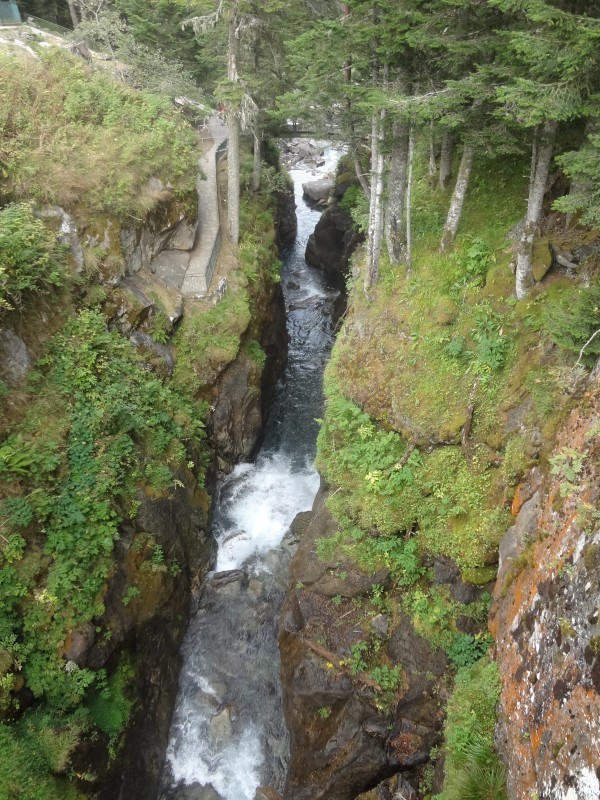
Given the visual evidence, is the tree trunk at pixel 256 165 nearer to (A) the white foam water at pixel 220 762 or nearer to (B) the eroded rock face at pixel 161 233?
(B) the eroded rock face at pixel 161 233

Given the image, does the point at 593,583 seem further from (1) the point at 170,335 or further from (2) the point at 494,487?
(1) the point at 170,335

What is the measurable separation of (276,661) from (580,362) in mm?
10346

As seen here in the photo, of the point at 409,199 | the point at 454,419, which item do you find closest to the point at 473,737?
the point at 454,419

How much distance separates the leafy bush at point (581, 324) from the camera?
24.9 ft

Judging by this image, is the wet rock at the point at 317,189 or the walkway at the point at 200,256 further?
the wet rock at the point at 317,189

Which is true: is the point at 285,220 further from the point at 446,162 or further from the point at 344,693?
the point at 344,693

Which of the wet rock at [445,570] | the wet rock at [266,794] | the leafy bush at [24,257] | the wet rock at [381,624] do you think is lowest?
the wet rock at [266,794]

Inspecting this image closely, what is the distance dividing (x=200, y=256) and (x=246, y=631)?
12.6 m

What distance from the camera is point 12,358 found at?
37.1 feet

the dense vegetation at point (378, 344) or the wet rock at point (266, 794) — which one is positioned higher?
the dense vegetation at point (378, 344)

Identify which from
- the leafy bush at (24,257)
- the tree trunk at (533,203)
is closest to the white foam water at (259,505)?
the leafy bush at (24,257)

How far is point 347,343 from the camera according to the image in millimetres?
14555

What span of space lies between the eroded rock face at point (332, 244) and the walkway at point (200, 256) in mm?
8238

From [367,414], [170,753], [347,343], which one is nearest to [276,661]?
[170,753]
